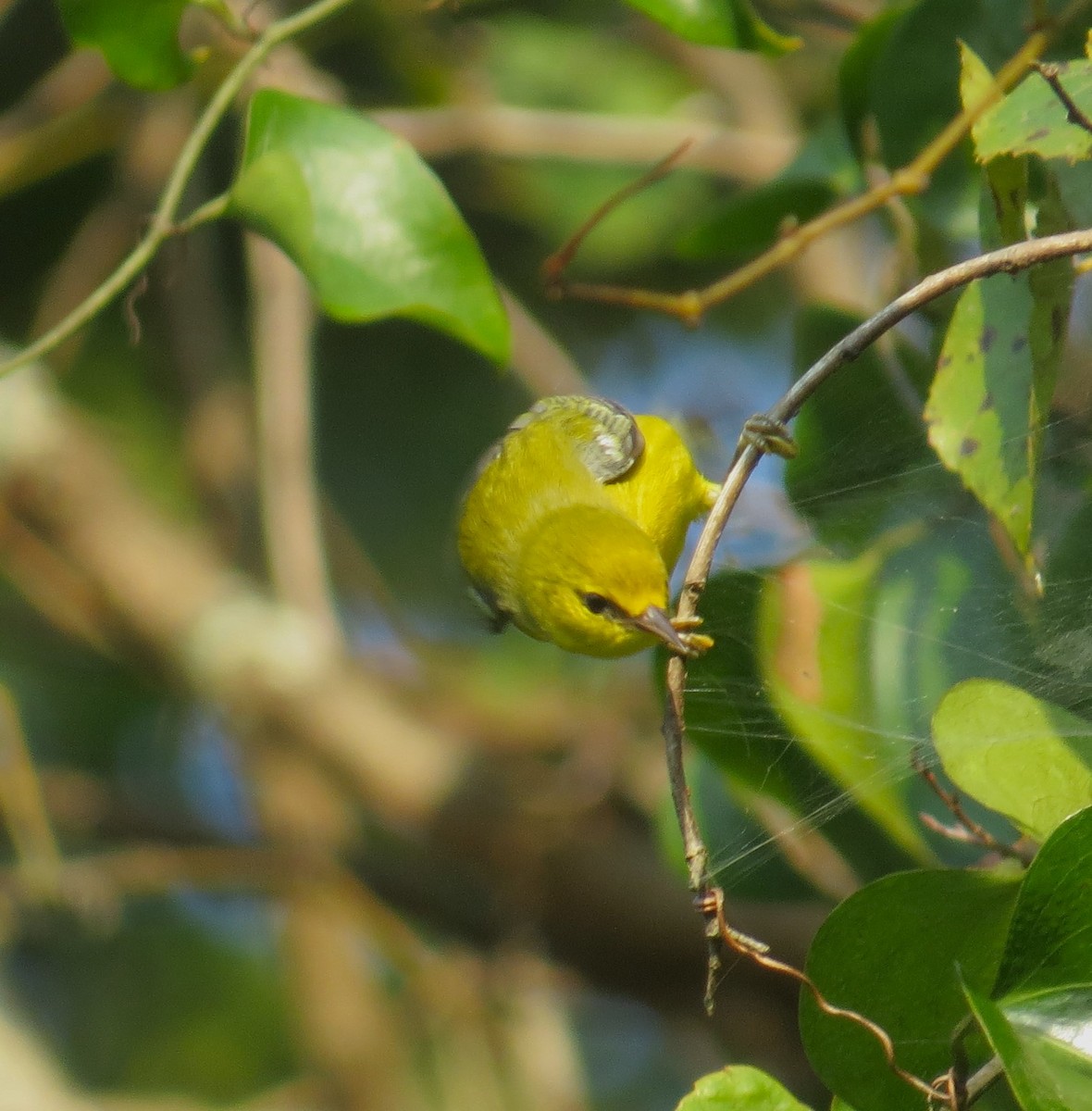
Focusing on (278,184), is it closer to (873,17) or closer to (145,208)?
(873,17)

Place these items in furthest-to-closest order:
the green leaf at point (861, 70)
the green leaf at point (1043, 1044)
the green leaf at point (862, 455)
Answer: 1. the green leaf at point (861, 70)
2. the green leaf at point (862, 455)
3. the green leaf at point (1043, 1044)

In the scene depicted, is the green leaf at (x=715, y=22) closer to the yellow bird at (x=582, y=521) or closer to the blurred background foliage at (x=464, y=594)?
the blurred background foliage at (x=464, y=594)

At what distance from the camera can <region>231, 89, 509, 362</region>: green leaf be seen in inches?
55.4

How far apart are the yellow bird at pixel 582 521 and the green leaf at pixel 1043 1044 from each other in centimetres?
84

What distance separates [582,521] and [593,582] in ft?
0.42

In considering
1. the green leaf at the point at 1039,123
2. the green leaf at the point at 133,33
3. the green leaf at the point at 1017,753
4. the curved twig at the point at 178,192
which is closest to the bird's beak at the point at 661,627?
the green leaf at the point at 1017,753

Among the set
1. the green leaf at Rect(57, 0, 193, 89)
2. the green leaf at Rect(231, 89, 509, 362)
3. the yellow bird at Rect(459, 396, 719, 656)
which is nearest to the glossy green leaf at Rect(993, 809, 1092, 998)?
the green leaf at Rect(231, 89, 509, 362)

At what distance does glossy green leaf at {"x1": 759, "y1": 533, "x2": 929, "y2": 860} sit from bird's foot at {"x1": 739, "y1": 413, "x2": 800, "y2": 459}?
5.0 inches

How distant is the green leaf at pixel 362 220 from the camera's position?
1407 millimetres

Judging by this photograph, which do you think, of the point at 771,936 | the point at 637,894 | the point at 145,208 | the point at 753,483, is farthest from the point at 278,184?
the point at 145,208

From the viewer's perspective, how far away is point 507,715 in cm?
385

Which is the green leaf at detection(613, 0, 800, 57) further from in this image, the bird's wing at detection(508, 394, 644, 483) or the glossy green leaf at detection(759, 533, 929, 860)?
the bird's wing at detection(508, 394, 644, 483)

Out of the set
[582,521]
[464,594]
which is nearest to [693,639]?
[582,521]

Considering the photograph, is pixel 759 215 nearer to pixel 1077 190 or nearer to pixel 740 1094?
pixel 1077 190
